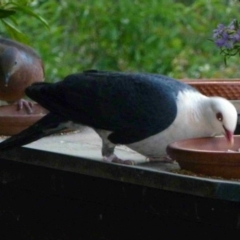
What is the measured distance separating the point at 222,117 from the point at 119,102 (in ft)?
1.05

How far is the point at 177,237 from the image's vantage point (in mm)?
2582

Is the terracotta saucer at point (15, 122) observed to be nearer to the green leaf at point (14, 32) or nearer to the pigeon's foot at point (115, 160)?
the pigeon's foot at point (115, 160)

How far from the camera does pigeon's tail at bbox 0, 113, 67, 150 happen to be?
309cm

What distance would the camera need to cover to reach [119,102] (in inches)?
114

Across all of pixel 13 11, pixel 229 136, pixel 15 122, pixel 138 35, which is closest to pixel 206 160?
pixel 229 136

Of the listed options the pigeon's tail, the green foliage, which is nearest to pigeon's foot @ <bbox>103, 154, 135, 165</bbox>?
the pigeon's tail

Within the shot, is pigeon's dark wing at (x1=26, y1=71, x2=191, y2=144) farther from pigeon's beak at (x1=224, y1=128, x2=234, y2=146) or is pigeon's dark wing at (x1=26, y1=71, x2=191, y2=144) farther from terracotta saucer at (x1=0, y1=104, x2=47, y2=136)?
terracotta saucer at (x1=0, y1=104, x2=47, y2=136)

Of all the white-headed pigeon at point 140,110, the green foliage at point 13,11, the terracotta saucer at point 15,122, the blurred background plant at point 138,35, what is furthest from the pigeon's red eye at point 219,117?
the blurred background plant at point 138,35

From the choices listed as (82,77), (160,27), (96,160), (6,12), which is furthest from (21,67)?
(160,27)

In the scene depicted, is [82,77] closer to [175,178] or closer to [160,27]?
[175,178]

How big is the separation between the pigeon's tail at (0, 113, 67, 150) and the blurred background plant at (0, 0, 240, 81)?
3647 mm

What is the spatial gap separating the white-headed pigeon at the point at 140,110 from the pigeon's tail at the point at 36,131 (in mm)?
67

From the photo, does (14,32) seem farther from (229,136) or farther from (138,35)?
(138,35)

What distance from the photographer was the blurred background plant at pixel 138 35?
6.88 metres
